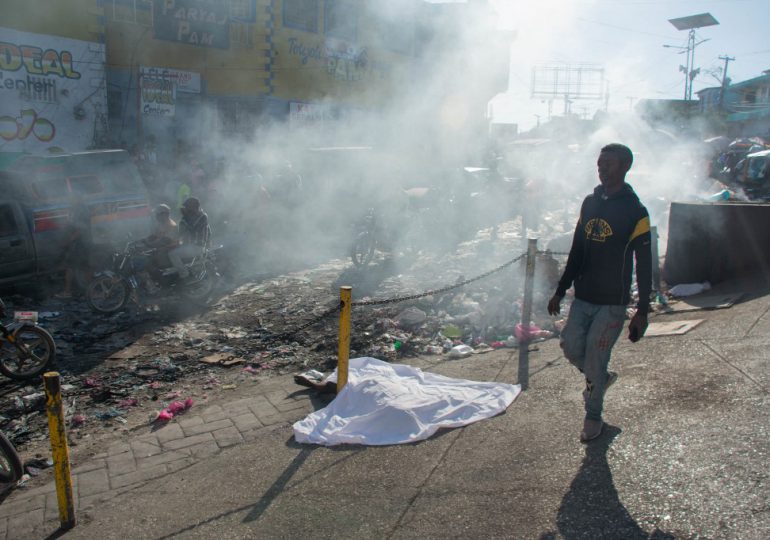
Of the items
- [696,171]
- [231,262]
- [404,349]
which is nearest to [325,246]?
[231,262]

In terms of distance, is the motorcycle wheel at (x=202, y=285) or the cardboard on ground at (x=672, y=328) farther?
the motorcycle wheel at (x=202, y=285)

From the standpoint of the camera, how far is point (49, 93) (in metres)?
13.8

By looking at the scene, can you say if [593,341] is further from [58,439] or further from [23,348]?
[23,348]

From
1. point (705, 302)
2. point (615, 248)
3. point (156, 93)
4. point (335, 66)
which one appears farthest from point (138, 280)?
point (335, 66)

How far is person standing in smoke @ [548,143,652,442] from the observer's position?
135 inches

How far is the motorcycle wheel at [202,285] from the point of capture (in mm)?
8484

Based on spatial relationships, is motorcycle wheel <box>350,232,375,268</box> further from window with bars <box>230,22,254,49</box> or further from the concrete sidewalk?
window with bars <box>230,22,254,49</box>

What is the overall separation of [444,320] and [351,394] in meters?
3.00

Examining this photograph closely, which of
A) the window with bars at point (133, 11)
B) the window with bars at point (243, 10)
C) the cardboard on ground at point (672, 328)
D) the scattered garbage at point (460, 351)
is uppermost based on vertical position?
the window with bars at point (243, 10)

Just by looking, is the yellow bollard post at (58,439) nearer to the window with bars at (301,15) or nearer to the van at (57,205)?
the van at (57,205)

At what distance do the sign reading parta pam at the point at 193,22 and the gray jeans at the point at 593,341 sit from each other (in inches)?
626

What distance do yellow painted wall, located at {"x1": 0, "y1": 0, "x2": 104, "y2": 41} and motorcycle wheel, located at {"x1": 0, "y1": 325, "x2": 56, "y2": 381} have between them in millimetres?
10455

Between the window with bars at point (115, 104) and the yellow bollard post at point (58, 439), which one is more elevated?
the window with bars at point (115, 104)

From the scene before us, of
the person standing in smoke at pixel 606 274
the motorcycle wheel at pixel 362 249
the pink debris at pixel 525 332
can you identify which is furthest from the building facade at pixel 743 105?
the person standing in smoke at pixel 606 274
